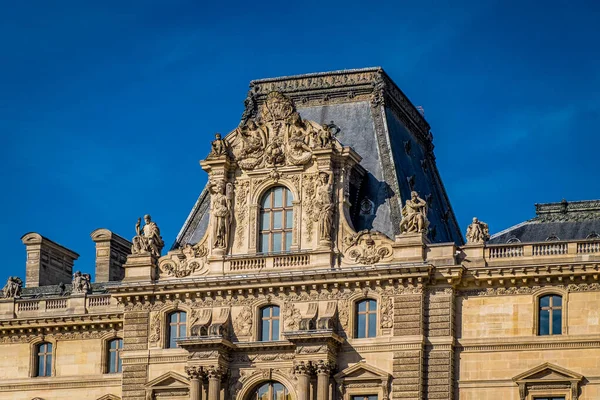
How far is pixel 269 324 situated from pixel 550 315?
12.4 meters

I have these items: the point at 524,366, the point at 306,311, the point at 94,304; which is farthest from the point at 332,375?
the point at 94,304

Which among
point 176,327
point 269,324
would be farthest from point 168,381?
point 269,324

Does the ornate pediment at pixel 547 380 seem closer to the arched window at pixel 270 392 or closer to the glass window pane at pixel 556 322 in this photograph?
the glass window pane at pixel 556 322

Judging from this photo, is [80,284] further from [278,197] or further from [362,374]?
[362,374]

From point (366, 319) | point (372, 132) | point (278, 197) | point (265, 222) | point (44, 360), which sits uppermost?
point (372, 132)

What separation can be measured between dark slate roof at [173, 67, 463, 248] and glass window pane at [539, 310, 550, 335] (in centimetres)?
814

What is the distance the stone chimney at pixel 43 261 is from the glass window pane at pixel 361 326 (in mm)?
23642

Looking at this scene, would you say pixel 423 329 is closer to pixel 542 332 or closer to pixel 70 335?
pixel 542 332

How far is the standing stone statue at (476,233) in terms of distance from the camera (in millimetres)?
76438

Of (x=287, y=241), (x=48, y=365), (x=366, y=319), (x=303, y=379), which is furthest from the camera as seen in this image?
(x=48, y=365)

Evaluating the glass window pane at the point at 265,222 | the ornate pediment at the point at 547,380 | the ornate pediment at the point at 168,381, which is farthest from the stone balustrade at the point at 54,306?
the ornate pediment at the point at 547,380

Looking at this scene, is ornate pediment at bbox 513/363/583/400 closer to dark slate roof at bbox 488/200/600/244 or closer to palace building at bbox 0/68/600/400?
palace building at bbox 0/68/600/400

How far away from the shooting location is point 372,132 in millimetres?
82750

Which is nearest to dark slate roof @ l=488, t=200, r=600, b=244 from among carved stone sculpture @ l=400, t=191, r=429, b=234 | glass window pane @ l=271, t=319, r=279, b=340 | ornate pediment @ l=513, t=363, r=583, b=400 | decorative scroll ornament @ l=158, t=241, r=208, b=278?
carved stone sculpture @ l=400, t=191, r=429, b=234
